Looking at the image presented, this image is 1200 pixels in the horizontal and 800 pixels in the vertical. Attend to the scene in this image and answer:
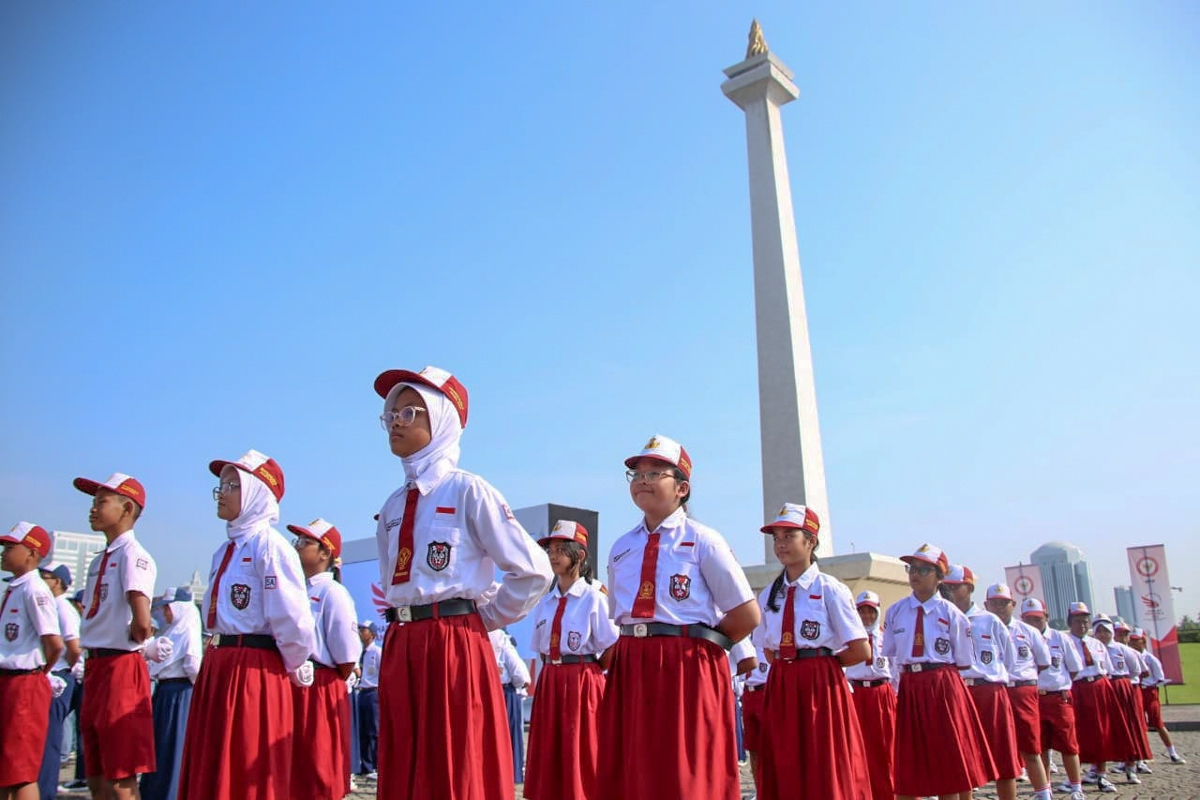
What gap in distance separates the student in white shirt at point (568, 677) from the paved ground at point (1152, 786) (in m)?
3.48

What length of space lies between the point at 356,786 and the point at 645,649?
914 centimetres

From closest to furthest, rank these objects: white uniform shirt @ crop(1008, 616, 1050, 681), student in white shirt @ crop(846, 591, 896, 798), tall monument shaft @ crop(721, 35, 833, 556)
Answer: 1. student in white shirt @ crop(846, 591, 896, 798)
2. white uniform shirt @ crop(1008, 616, 1050, 681)
3. tall monument shaft @ crop(721, 35, 833, 556)

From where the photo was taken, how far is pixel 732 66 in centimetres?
2633

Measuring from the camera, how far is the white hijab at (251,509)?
19.5 ft

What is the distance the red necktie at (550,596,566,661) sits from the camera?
8211mm

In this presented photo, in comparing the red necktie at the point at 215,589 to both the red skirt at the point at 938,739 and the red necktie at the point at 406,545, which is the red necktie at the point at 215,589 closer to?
the red necktie at the point at 406,545

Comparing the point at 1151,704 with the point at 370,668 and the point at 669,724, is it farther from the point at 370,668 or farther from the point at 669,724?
the point at 669,724

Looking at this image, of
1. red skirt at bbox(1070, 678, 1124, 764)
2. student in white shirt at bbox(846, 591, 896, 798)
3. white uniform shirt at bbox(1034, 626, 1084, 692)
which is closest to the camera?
student in white shirt at bbox(846, 591, 896, 798)

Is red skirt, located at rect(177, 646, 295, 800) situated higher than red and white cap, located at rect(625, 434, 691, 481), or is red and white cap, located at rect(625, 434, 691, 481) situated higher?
red and white cap, located at rect(625, 434, 691, 481)

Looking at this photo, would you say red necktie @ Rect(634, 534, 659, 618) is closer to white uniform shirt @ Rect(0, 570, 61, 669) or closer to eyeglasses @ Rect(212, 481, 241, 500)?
eyeglasses @ Rect(212, 481, 241, 500)

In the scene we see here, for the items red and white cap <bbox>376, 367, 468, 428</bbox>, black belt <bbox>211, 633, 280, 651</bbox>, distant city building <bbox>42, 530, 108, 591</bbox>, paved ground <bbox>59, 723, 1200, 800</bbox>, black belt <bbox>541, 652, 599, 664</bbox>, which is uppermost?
distant city building <bbox>42, 530, 108, 591</bbox>

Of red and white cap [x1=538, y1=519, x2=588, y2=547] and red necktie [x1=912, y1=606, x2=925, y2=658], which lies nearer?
red necktie [x1=912, y1=606, x2=925, y2=658]

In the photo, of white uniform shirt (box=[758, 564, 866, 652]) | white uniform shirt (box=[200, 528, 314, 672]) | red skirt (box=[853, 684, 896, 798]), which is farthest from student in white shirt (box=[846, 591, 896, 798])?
white uniform shirt (box=[200, 528, 314, 672])

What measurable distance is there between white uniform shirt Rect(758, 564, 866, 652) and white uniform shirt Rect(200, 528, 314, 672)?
3.11 m
